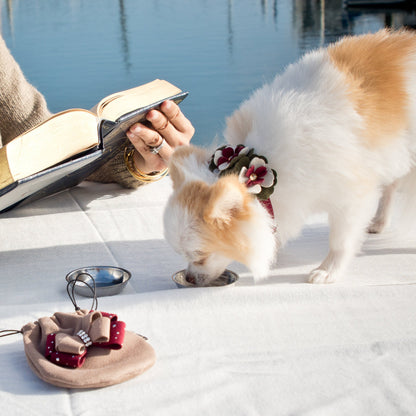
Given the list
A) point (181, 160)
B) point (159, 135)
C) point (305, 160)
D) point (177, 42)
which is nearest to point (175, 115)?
point (159, 135)

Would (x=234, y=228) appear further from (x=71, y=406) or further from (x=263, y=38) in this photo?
(x=263, y=38)

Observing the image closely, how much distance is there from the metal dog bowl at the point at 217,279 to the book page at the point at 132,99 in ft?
1.28

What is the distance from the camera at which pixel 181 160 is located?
1155 mm

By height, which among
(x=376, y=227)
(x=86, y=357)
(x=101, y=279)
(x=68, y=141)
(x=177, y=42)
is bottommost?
(x=177, y=42)

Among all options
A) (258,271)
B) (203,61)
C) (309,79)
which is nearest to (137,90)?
(309,79)

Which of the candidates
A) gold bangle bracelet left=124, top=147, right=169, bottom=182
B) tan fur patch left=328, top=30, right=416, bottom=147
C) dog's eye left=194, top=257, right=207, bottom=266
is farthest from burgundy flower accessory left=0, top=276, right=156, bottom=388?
gold bangle bracelet left=124, top=147, right=169, bottom=182

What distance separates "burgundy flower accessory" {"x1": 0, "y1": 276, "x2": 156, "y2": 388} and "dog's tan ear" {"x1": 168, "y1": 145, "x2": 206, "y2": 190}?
0.40 meters

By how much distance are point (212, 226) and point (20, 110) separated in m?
0.90

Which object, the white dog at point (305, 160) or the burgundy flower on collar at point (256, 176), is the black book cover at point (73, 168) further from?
the burgundy flower on collar at point (256, 176)

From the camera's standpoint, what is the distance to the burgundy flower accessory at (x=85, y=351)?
686mm

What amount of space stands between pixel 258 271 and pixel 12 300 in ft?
1.54

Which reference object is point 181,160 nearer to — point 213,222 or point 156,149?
point 213,222

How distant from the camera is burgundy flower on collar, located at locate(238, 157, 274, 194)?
1038 mm

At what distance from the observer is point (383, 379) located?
0.70 meters
